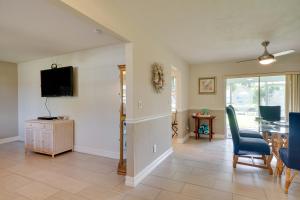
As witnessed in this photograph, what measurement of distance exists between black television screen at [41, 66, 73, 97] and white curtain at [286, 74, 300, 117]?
5409 mm

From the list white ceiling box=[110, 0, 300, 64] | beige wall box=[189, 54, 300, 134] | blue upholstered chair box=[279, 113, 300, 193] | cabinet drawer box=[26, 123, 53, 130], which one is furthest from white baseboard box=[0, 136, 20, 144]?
blue upholstered chair box=[279, 113, 300, 193]

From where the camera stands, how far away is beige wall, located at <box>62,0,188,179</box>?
6.13 feet

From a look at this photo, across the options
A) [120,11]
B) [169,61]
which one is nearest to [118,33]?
[120,11]

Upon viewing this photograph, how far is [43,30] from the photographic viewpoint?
2.67 meters

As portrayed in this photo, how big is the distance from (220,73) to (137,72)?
3535 mm

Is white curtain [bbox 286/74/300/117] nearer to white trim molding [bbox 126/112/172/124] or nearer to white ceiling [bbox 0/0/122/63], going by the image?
white trim molding [bbox 126/112/172/124]

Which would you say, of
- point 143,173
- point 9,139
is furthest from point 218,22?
point 9,139

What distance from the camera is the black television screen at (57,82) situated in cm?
394

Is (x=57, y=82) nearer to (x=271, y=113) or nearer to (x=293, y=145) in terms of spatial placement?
(x=293, y=145)

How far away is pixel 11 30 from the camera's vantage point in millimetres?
2676

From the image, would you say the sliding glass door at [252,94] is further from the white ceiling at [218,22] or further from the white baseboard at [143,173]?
the white baseboard at [143,173]

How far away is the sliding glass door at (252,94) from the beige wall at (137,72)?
2822 millimetres

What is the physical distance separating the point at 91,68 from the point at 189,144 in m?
3.14

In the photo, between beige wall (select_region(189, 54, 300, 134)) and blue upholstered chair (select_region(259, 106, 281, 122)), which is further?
beige wall (select_region(189, 54, 300, 134))
